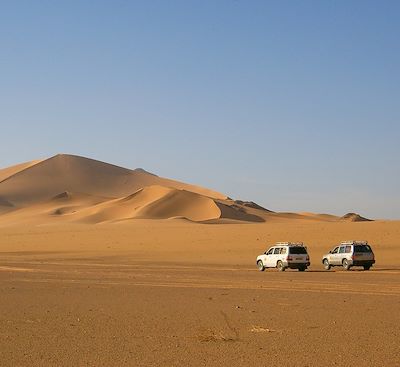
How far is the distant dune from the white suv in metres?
52.9

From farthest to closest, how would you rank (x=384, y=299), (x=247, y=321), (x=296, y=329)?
(x=384, y=299) → (x=247, y=321) → (x=296, y=329)

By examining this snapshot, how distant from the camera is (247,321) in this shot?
14.6 metres

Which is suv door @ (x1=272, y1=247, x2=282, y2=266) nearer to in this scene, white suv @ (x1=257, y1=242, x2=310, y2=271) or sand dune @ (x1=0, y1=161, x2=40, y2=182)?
white suv @ (x1=257, y1=242, x2=310, y2=271)

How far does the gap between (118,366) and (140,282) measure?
15283 mm

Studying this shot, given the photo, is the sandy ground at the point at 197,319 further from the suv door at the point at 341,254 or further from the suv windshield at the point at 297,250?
the suv windshield at the point at 297,250

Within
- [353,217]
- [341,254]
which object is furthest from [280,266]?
[353,217]

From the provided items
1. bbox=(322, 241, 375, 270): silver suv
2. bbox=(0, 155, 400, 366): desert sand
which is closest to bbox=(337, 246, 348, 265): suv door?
bbox=(322, 241, 375, 270): silver suv

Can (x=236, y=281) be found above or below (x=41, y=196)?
below

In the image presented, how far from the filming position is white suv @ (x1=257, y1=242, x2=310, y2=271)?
32.8m

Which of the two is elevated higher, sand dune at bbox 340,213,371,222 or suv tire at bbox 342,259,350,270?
sand dune at bbox 340,213,371,222

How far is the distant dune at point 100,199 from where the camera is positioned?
10125 centimetres

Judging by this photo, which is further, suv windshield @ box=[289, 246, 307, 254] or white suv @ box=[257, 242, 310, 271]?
suv windshield @ box=[289, 246, 307, 254]

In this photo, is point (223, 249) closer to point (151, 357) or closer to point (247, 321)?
point (247, 321)

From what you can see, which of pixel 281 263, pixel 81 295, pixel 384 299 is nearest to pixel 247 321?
pixel 384 299
